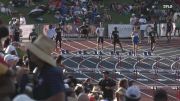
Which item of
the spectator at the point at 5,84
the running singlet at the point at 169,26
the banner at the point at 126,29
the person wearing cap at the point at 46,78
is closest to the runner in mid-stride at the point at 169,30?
the running singlet at the point at 169,26

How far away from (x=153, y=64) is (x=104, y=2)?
15.1m

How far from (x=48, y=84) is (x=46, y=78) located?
0.20ft

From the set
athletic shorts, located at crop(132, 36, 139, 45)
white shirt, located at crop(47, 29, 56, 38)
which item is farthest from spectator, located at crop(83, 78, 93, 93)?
white shirt, located at crop(47, 29, 56, 38)

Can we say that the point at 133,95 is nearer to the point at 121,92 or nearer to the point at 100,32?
the point at 121,92

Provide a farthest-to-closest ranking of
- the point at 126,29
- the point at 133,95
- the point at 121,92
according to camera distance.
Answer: the point at 126,29 < the point at 121,92 < the point at 133,95

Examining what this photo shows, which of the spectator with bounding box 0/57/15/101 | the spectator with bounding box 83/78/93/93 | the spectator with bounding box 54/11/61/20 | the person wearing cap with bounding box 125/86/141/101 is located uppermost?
the spectator with bounding box 0/57/15/101

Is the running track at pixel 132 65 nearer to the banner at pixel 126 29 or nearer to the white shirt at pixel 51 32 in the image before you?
the white shirt at pixel 51 32

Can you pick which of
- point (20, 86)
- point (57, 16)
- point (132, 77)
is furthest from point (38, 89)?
point (57, 16)

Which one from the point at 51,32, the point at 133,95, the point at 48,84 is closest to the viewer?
the point at 48,84

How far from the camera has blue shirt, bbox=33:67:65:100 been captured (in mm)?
5164

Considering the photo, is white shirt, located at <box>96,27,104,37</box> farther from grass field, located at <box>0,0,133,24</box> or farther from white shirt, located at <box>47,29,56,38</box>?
grass field, located at <box>0,0,133,24</box>

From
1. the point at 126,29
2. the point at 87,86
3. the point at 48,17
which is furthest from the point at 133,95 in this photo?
the point at 48,17

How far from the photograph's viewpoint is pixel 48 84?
5.19 m

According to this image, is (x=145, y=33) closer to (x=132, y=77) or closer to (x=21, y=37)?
(x=21, y=37)
